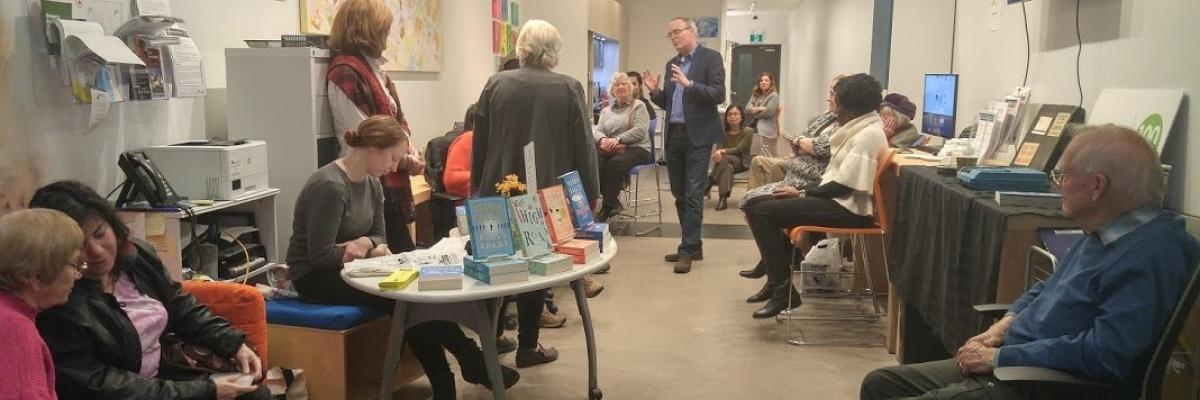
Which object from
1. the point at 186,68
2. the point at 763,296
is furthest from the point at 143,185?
the point at 763,296

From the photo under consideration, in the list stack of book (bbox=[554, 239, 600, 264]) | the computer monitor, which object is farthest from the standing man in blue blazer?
stack of book (bbox=[554, 239, 600, 264])

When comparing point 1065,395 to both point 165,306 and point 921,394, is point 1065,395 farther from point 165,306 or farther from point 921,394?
point 165,306

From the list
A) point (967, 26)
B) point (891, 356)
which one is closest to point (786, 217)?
point (891, 356)

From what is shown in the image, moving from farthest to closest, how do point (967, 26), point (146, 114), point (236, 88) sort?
point (967, 26), point (236, 88), point (146, 114)

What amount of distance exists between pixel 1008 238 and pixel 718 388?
1.22m

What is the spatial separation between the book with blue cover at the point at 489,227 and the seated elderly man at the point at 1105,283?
1.24 meters

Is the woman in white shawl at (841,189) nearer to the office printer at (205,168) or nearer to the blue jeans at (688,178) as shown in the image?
the blue jeans at (688,178)

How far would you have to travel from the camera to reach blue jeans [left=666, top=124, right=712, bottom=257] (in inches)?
214

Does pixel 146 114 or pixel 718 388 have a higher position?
pixel 146 114

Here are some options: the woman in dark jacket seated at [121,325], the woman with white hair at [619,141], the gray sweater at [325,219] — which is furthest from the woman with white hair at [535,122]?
the woman with white hair at [619,141]

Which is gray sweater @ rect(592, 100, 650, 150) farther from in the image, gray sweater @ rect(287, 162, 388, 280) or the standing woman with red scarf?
gray sweater @ rect(287, 162, 388, 280)

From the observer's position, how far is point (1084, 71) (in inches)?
138

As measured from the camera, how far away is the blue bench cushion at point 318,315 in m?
2.78

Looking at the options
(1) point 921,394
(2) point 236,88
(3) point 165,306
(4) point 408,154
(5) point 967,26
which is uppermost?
(5) point 967,26
